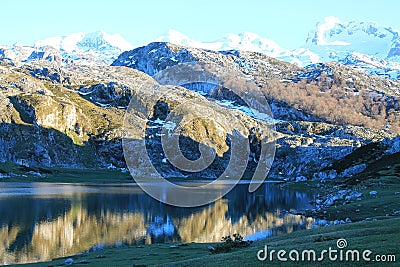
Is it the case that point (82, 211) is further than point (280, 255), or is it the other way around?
point (82, 211)

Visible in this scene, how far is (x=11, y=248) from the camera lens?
2167 inches

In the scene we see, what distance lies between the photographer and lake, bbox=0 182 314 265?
5919 cm

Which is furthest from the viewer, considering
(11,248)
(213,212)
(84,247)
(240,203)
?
(240,203)

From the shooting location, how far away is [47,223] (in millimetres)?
76062

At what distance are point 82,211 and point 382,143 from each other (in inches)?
4767

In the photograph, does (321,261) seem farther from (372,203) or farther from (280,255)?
(372,203)

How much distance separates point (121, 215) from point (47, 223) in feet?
59.7

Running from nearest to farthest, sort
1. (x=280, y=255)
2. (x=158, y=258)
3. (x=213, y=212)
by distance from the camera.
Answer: (x=280, y=255), (x=158, y=258), (x=213, y=212)

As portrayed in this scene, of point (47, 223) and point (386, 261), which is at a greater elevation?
point (386, 261)

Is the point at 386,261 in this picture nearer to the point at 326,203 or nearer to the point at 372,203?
the point at 372,203

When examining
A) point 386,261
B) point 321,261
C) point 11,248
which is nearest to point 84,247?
point 11,248

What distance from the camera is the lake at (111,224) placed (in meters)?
59.2

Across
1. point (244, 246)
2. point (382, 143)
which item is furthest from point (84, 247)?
point (382, 143)

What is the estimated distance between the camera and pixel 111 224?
7906 cm
